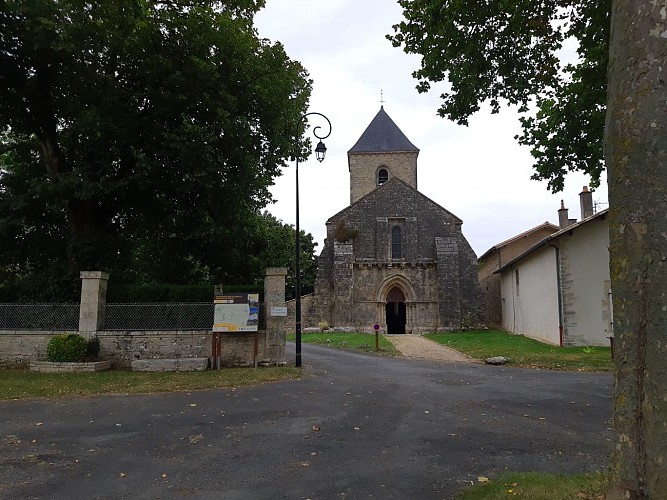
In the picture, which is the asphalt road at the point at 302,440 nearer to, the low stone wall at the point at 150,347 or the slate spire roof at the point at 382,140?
the low stone wall at the point at 150,347

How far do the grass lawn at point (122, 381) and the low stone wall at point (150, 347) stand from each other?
63 cm

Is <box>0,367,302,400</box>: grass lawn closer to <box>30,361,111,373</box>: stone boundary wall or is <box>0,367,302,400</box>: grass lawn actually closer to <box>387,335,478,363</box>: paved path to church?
<box>30,361,111,373</box>: stone boundary wall

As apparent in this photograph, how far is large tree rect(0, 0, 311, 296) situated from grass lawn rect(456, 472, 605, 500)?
12025mm

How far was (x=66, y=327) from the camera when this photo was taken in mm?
14469

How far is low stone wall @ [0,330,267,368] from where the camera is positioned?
13953 mm

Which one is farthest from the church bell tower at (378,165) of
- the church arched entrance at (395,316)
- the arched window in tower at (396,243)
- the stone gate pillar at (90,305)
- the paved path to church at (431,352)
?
the stone gate pillar at (90,305)

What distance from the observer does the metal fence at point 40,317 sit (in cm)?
1448

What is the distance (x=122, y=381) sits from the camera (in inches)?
468

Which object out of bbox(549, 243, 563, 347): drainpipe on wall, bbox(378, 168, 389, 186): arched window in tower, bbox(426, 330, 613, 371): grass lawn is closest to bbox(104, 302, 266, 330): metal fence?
bbox(426, 330, 613, 371): grass lawn

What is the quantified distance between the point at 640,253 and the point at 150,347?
13.3 meters

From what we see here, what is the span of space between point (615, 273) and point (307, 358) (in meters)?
13.9

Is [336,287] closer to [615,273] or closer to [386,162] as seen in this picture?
[386,162]

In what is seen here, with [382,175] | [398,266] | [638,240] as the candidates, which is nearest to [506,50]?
[638,240]

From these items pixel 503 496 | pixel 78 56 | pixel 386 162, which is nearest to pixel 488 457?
pixel 503 496
